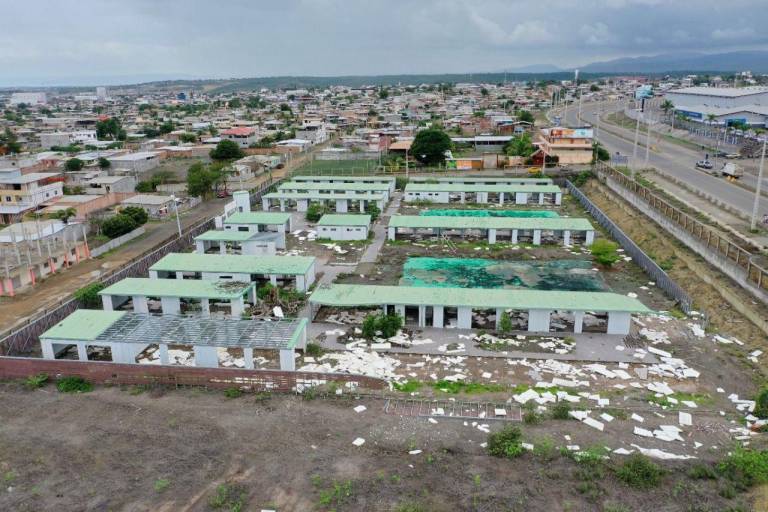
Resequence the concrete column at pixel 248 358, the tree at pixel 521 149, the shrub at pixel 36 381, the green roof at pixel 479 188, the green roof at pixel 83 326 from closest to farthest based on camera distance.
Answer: the shrub at pixel 36 381 < the concrete column at pixel 248 358 < the green roof at pixel 83 326 < the green roof at pixel 479 188 < the tree at pixel 521 149

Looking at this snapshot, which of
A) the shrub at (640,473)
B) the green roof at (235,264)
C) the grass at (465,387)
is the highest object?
the green roof at (235,264)

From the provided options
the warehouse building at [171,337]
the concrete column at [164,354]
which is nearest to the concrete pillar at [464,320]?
the warehouse building at [171,337]

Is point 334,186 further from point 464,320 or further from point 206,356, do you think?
point 206,356

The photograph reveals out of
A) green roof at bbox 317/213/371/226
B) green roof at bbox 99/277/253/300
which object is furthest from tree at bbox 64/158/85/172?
green roof at bbox 99/277/253/300

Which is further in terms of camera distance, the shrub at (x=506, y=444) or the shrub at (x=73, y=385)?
the shrub at (x=73, y=385)

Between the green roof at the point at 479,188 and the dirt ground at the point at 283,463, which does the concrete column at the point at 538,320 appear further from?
the green roof at the point at 479,188

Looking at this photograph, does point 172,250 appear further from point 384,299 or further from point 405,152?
point 405,152

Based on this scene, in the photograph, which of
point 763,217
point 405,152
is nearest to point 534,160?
point 405,152
